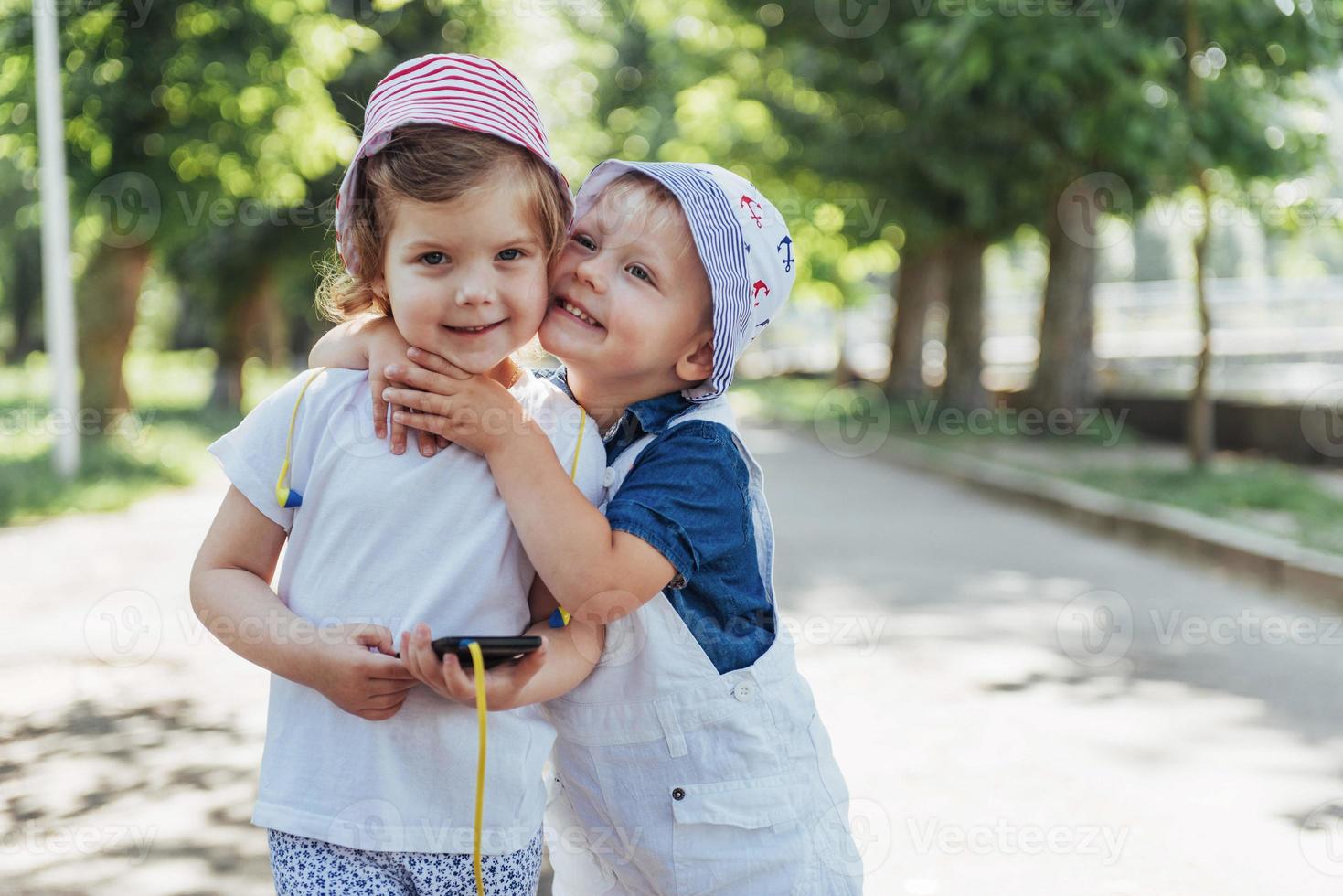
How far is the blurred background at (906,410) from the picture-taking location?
14.8 ft

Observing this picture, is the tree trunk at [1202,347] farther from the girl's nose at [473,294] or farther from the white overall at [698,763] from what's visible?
the girl's nose at [473,294]

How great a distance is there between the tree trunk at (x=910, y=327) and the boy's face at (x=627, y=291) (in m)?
22.3

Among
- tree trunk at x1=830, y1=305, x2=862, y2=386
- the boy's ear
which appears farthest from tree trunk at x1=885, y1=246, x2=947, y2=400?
the boy's ear

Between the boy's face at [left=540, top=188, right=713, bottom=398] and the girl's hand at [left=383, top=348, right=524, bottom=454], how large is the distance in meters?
0.16

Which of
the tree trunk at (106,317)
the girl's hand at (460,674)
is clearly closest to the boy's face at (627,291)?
the girl's hand at (460,674)

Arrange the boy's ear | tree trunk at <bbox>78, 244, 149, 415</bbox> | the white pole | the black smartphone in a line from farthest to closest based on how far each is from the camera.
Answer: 1. tree trunk at <bbox>78, 244, 149, 415</bbox>
2. the white pole
3. the boy's ear
4. the black smartphone

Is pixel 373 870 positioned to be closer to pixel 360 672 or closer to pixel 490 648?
pixel 360 672

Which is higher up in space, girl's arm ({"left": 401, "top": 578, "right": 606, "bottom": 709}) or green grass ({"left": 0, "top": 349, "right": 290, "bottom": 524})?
girl's arm ({"left": 401, "top": 578, "right": 606, "bottom": 709})

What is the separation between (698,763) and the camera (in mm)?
2039

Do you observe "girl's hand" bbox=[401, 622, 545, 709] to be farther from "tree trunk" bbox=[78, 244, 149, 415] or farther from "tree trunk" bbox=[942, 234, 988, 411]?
"tree trunk" bbox=[942, 234, 988, 411]

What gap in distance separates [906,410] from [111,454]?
12668 millimetres

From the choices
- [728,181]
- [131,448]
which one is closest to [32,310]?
[131,448]

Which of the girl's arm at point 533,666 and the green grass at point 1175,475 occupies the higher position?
the girl's arm at point 533,666

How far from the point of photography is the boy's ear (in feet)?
6.79
